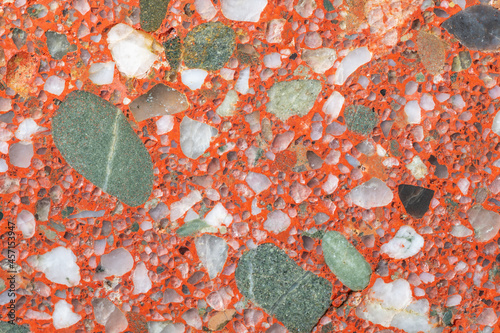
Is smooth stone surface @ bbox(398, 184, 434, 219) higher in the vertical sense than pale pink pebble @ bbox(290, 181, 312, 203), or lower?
lower

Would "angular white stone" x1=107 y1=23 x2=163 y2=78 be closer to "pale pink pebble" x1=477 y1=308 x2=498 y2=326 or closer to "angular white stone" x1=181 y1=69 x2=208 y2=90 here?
"angular white stone" x1=181 y1=69 x2=208 y2=90

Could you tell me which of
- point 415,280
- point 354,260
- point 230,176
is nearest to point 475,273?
point 415,280

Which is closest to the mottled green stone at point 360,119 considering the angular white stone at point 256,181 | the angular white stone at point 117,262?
the angular white stone at point 256,181

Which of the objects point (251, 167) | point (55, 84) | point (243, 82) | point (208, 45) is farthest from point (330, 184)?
point (55, 84)

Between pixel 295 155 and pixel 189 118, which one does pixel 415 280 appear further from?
pixel 189 118

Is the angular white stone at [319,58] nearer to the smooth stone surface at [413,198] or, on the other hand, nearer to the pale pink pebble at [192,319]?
the smooth stone surface at [413,198]

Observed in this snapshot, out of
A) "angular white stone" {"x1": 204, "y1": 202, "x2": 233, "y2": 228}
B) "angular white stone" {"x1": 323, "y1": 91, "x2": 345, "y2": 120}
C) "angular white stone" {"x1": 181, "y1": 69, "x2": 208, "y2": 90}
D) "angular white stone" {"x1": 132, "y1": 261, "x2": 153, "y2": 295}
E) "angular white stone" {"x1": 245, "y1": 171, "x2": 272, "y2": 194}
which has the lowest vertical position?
"angular white stone" {"x1": 132, "y1": 261, "x2": 153, "y2": 295}

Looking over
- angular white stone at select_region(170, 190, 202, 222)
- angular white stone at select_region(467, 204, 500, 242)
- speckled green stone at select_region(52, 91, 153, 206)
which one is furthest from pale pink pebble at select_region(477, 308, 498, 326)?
speckled green stone at select_region(52, 91, 153, 206)
